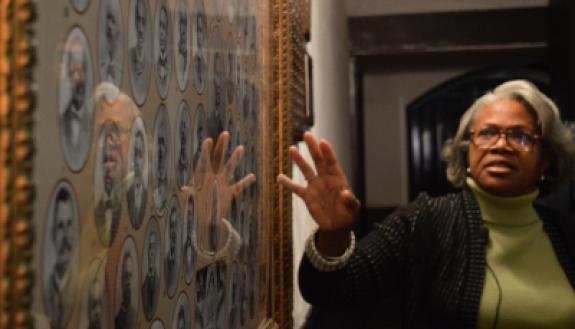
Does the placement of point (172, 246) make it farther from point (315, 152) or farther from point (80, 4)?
point (315, 152)

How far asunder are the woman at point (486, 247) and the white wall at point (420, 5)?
269 centimetres

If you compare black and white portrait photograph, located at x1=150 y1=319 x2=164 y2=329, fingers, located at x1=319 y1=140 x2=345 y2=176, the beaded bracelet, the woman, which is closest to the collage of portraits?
black and white portrait photograph, located at x1=150 y1=319 x2=164 y2=329

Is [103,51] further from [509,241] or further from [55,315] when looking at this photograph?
[509,241]

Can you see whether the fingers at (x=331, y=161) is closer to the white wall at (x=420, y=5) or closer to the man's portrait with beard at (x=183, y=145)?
the man's portrait with beard at (x=183, y=145)

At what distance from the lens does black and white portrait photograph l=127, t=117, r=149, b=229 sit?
0.58 m

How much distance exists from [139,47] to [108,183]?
0.14 metres

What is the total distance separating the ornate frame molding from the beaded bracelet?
1.08 m

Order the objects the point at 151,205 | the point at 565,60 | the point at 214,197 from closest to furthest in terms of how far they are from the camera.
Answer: the point at 151,205
the point at 214,197
the point at 565,60

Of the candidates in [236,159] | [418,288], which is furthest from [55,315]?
[418,288]

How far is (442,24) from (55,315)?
4309mm

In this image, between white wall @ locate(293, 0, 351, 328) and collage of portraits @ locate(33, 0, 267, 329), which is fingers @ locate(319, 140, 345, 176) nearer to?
collage of portraits @ locate(33, 0, 267, 329)

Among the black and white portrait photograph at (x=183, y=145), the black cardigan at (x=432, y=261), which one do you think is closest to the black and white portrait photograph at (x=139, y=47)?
the black and white portrait photograph at (x=183, y=145)

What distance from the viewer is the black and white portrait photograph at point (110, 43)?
0.51 meters

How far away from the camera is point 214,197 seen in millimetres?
855
